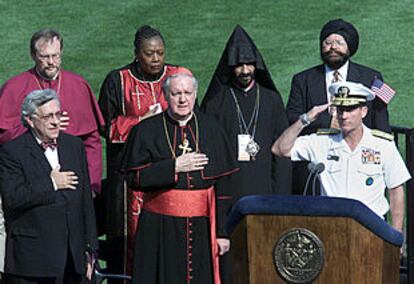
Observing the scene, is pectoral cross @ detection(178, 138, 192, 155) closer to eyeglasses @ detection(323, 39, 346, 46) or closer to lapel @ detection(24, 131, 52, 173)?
lapel @ detection(24, 131, 52, 173)

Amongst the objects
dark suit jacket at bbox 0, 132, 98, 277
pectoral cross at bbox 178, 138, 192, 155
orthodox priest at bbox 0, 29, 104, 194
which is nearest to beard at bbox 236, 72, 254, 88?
orthodox priest at bbox 0, 29, 104, 194

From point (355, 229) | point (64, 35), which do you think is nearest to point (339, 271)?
point (355, 229)

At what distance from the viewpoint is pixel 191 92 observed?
29.9ft

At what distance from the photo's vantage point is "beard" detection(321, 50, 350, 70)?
10.6 meters

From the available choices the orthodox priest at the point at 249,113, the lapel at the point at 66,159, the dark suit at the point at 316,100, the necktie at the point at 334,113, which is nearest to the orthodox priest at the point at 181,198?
the lapel at the point at 66,159

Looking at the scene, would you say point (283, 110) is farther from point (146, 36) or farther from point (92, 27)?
point (92, 27)

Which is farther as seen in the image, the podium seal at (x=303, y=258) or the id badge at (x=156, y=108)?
the id badge at (x=156, y=108)

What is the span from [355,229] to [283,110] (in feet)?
10.9

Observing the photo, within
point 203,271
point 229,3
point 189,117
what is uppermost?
point 229,3

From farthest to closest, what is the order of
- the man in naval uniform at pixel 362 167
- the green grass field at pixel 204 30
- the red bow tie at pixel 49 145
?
1. the green grass field at pixel 204 30
2. the red bow tie at pixel 49 145
3. the man in naval uniform at pixel 362 167

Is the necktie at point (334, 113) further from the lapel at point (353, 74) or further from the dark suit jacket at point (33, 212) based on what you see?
the dark suit jacket at point (33, 212)

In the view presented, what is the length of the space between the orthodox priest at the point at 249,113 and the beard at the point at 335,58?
0.43m

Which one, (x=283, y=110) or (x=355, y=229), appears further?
(x=283, y=110)

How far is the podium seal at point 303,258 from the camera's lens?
7309 millimetres
